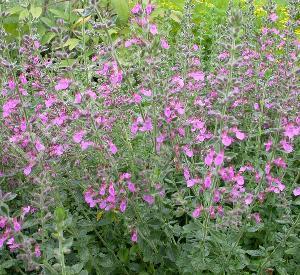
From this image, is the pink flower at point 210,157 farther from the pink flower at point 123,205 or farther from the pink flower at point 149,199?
the pink flower at point 123,205

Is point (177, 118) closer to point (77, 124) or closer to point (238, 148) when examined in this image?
point (77, 124)

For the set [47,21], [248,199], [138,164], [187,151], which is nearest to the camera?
[248,199]

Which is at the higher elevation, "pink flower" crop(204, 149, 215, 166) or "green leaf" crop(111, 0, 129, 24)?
"pink flower" crop(204, 149, 215, 166)

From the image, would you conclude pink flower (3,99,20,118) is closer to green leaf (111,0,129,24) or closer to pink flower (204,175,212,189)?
pink flower (204,175,212,189)

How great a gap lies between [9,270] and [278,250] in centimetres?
194

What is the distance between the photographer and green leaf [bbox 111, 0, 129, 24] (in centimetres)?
694

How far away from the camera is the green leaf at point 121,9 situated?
6.94 m

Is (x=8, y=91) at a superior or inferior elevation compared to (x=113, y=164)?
superior

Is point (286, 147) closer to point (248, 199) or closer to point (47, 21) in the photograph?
point (248, 199)

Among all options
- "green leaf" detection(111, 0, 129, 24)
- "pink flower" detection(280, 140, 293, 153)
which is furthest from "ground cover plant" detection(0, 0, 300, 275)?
"green leaf" detection(111, 0, 129, 24)

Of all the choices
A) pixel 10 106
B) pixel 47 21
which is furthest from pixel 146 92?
pixel 47 21

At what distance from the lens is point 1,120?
3.52 metres

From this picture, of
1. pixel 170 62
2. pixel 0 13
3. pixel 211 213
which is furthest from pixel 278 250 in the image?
pixel 170 62

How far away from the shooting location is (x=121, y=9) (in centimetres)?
699
